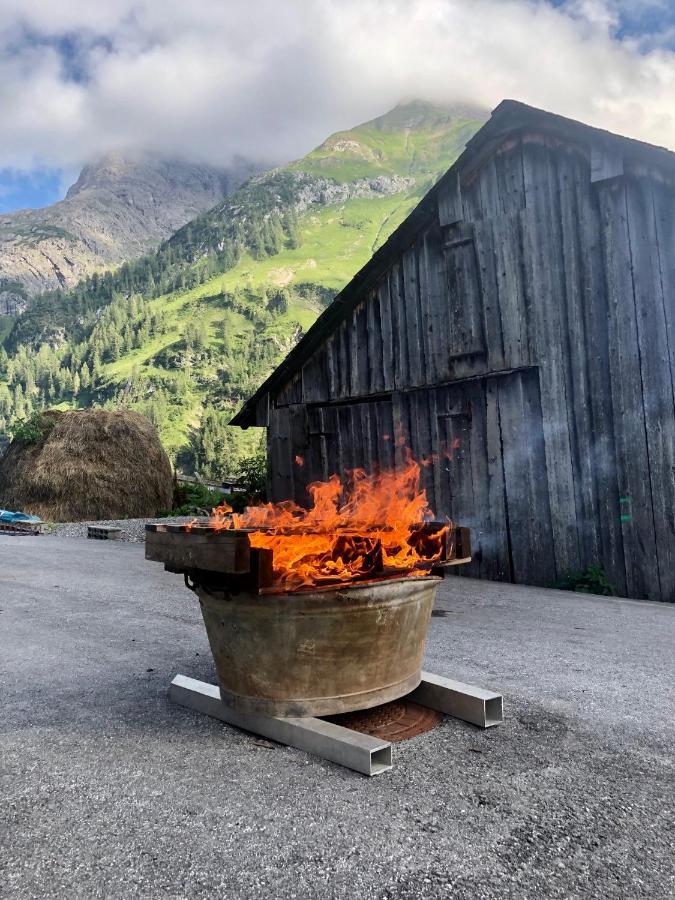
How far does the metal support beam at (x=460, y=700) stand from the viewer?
3.40 metres

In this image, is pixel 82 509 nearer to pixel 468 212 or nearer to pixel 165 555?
pixel 468 212

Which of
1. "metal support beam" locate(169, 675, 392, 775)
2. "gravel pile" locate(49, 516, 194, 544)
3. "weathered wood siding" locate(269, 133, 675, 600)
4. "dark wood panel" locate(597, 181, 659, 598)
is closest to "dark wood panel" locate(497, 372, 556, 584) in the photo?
"weathered wood siding" locate(269, 133, 675, 600)

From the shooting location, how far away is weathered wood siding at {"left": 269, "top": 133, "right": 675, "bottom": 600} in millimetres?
7758

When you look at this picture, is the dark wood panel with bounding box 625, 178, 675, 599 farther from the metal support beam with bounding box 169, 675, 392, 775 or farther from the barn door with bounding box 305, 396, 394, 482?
the metal support beam with bounding box 169, 675, 392, 775

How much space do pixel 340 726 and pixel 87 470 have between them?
1885cm

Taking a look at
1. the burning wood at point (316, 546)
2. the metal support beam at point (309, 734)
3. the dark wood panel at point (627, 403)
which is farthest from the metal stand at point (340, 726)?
the dark wood panel at point (627, 403)

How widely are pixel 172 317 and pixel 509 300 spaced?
513 ft

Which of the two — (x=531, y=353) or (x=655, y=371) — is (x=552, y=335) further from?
(x=655, y=371)

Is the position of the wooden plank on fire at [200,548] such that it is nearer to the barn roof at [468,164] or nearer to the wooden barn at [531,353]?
the wooden barn at [531,353]

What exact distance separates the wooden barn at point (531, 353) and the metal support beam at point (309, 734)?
6.04 meters

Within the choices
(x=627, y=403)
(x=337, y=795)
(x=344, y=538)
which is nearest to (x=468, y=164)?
(x=627, y=403)

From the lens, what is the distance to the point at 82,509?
19891 millimetres

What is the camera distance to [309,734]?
3094 mm

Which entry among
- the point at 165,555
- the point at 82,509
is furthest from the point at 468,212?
the point at 82,509
